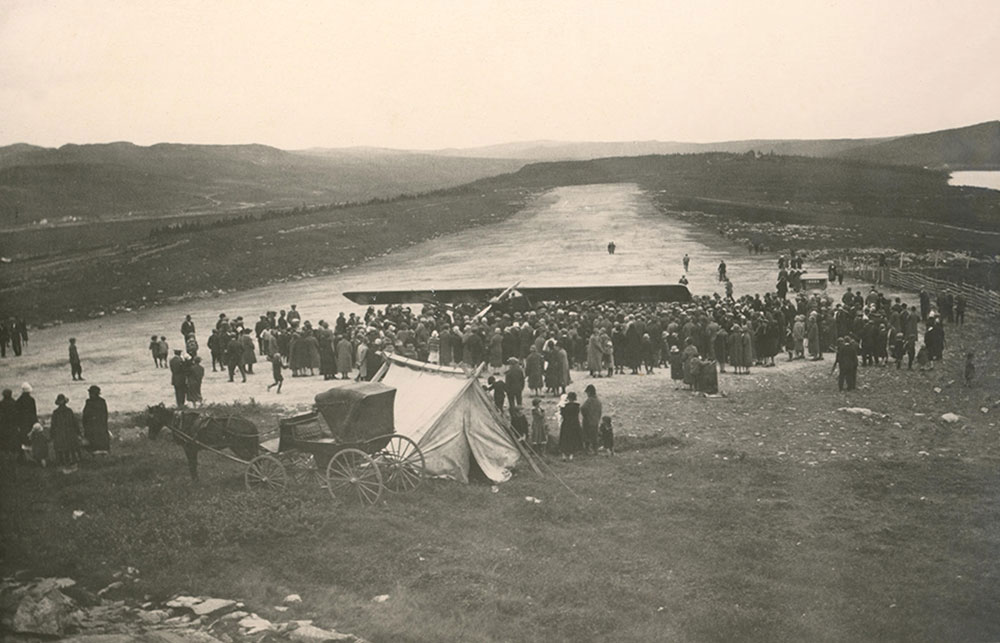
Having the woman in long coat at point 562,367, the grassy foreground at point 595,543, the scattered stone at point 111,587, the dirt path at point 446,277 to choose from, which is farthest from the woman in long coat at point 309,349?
the scattered stone at point 111,587

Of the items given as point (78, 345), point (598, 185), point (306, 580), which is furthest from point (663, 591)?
point (598, 185)

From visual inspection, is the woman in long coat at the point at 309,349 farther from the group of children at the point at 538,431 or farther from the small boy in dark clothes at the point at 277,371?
the group of children at the point at 538,431

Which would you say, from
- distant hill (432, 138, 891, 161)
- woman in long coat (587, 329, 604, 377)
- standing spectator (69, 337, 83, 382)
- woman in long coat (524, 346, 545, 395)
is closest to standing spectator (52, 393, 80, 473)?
standing spectator (69, 337, 83, 382)

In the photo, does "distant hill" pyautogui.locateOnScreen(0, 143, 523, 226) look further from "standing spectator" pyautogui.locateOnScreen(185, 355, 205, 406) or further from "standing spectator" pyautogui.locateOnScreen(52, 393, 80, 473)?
"standing spectator" pyautogui.locateOnScreen(185, 355, 205, 406)

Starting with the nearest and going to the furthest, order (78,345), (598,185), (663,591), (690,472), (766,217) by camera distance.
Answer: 1. (663,591)
2. (690,472)
3. (78,345)
4. (766,217)
5. (598,185)

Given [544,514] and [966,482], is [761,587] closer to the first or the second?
[544,514]

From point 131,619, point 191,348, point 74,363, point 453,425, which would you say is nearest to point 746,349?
point 453,425

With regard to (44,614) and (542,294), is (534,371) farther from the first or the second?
(44,614)
